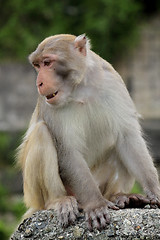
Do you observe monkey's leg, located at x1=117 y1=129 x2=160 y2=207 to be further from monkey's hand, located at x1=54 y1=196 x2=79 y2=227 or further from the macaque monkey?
monkey's hand, located at x1=54 y1=196 x2=79 y2=227

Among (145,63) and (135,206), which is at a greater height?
(145,63)

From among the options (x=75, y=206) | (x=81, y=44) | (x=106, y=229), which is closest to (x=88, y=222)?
(x=106, y=229)

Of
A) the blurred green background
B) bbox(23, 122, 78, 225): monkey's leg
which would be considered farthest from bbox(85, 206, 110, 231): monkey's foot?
the blurred green background

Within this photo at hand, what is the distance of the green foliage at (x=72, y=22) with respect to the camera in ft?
63.7

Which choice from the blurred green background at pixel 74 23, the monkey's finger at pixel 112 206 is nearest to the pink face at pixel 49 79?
the monkey's finger at pixel 112 206

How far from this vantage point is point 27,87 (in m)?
18.8

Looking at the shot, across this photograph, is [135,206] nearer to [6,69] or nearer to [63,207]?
[63,207]

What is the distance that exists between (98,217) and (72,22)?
1545 cm

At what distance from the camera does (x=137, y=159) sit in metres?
6.43

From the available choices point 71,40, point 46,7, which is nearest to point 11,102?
point 46,7

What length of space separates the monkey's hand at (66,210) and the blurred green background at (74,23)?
528 inches

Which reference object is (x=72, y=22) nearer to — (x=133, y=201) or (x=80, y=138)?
(x=80, y=138)

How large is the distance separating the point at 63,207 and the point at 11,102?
12.9 metres

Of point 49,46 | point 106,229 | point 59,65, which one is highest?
point 49,46
